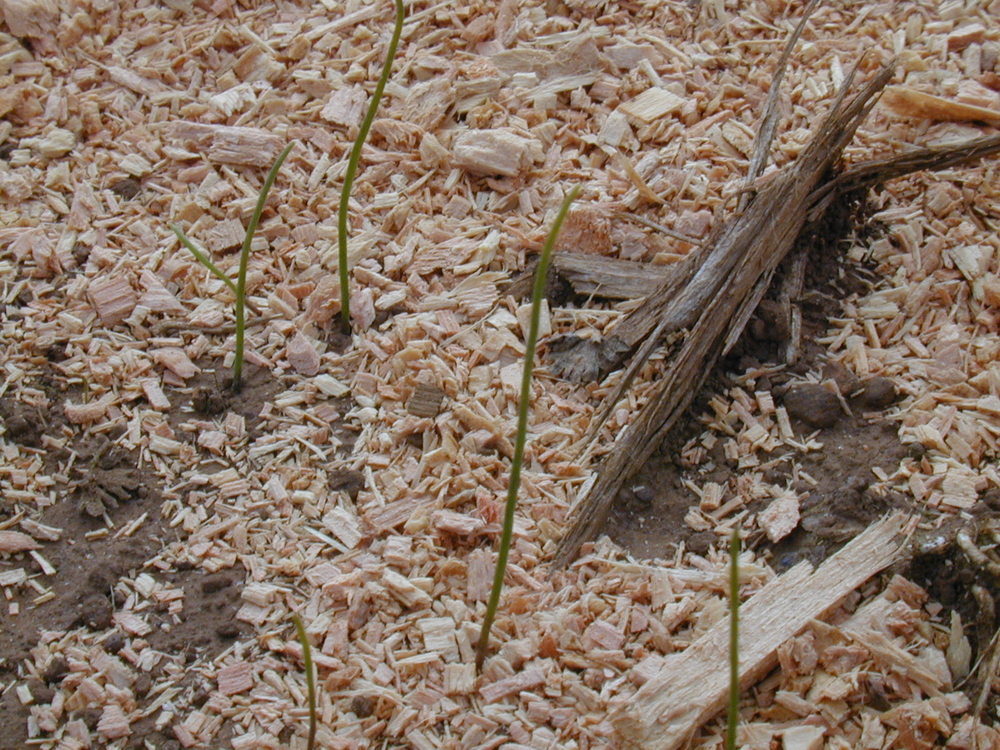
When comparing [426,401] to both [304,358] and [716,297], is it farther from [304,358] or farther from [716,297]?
[716,297]

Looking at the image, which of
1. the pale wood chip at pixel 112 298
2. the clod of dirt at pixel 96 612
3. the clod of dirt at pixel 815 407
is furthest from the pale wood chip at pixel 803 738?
the pale wood chip at pixel 112 298

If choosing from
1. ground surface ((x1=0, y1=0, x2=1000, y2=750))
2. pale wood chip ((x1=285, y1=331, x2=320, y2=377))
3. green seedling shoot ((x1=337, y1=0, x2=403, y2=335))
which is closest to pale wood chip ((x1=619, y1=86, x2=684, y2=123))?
ground surface ((x1=0, y1=0, x2=1000, y2=750))

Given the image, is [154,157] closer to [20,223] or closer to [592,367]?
[20,223]

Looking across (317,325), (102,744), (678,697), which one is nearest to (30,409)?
(317,325)

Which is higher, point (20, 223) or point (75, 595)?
point (20, 223)

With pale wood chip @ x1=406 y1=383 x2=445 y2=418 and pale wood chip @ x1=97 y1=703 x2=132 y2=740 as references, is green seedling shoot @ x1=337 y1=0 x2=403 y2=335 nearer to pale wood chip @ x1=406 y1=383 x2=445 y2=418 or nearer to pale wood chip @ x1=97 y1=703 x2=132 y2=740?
pale wood chip @ x1=406 y1=383 x2=445 y2=418

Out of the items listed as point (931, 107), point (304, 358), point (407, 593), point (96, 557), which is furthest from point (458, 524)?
point (931, 107)
